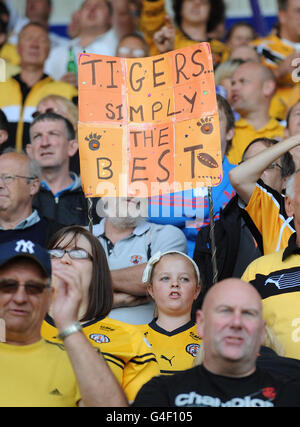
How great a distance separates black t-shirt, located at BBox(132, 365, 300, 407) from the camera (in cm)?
323

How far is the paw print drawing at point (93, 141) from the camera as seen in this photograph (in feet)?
15.9

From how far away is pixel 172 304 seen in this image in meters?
4.57

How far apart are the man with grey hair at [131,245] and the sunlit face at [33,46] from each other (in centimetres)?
247

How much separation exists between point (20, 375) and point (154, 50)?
5.28 metres

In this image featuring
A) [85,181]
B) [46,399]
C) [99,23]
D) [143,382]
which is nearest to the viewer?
[46,399]

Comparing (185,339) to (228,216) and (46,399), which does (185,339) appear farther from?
(46,399)

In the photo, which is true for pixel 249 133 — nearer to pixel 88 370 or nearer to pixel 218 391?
pixel 218 391

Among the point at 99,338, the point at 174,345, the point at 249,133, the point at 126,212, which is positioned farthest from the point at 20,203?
the point at 249,133

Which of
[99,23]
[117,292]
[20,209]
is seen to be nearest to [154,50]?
[99,23]

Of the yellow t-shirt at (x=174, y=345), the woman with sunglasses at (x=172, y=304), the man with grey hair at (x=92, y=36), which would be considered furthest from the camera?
the man with grey hair at (x=92, y=36)

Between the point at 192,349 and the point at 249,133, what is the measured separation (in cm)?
281

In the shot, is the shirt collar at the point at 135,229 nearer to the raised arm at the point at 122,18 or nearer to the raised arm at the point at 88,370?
the raised arm at the point at 88,370

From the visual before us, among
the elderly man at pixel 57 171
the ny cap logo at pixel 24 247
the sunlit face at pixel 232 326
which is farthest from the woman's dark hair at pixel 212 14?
the sunlit face at pixel 232 326

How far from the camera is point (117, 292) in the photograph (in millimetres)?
4895
